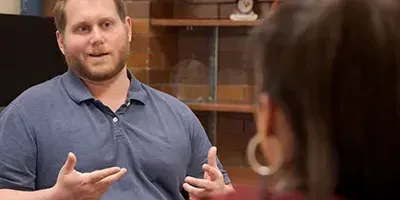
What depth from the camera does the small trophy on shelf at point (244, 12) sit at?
2.95m

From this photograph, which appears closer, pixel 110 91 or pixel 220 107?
pixel 110 91

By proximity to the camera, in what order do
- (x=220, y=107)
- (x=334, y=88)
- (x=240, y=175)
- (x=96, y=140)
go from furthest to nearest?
1. (x=240, y=175)
2. (x=220, y=107)
3. (x=96, y=140)
4. (x=334, y=88)

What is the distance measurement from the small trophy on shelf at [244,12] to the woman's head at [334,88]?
7.36 ft

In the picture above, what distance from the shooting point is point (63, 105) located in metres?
1.76

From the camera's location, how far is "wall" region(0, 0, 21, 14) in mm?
3098

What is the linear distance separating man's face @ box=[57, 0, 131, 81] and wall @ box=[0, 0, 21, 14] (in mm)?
1388

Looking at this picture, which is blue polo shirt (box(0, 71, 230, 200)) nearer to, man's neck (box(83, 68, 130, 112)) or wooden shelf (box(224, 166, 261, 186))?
man's neck (box(83, 68, 130, 112))

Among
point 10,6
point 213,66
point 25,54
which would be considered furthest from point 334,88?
point 10,6

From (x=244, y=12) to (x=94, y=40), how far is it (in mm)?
1318

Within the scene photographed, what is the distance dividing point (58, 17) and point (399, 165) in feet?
4.47

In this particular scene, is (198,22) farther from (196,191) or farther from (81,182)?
(81,182)

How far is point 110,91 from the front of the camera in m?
1.85

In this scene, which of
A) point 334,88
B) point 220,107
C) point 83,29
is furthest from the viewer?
point 220,107

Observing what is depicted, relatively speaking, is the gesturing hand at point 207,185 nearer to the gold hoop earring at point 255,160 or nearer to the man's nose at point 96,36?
the man's nose at point 96,36
